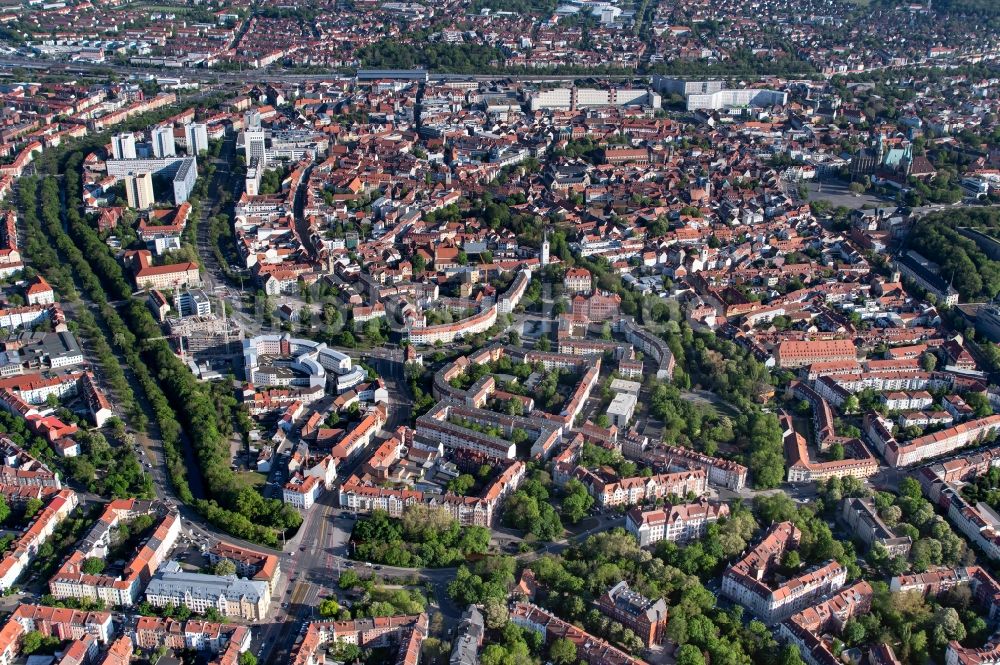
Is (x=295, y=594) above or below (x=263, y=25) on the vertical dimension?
below

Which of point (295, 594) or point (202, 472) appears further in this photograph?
point (202, 472)

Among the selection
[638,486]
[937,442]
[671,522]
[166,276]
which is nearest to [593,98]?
[166,276]

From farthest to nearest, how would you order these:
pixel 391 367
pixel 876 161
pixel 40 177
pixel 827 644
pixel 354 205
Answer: pixel 876 161, pixel 40 177, pixel 354 205, pixel 391 367, pixel 827 644

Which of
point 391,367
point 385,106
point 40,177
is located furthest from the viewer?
point 385,106

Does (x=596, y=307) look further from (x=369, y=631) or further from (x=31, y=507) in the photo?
(x=31, y=507)

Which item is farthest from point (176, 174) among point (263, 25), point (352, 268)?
point (263, 25)

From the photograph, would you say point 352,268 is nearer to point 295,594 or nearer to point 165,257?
point 165,257

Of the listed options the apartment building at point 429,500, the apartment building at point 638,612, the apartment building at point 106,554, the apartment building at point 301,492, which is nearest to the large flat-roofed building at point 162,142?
the apartment building at point 106,554
